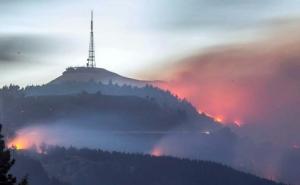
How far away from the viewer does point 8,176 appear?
188 feet

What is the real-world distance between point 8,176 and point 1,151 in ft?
9.14

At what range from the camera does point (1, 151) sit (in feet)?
195

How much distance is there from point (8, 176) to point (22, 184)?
1269 millimetres

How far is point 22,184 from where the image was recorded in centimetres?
5684

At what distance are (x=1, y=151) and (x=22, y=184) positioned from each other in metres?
3.85
